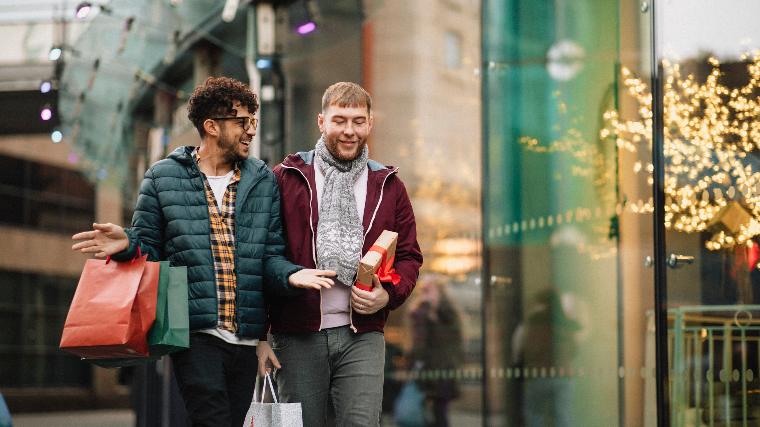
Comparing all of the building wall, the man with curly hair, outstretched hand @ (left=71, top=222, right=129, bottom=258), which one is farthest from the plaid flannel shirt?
the building wall

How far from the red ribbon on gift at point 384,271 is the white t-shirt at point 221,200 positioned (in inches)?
18.4

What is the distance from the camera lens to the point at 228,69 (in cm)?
1174

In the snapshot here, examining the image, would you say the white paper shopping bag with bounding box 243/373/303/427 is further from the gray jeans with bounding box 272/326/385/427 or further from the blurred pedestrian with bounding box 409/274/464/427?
the blurred pedestrian with bounding box 409/274/464/427

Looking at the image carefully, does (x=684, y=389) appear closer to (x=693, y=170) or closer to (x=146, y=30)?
(x=693, y=170)

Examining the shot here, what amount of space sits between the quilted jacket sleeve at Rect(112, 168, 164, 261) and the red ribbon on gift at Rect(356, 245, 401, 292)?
761mm

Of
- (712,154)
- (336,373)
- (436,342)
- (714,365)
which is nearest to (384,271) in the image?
(336,373)

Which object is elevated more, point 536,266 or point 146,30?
point 146,30

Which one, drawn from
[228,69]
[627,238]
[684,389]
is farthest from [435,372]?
[228,69]

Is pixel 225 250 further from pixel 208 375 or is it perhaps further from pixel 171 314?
pixel 208 375

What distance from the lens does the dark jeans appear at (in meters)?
4.29

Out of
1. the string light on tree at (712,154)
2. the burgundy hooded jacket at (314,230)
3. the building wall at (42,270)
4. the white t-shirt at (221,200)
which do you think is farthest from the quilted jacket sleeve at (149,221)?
the building wall at (42,270)

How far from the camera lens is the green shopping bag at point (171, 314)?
13.7 feet

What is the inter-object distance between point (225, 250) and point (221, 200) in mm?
205

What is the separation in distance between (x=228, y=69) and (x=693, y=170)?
19.9 feet
